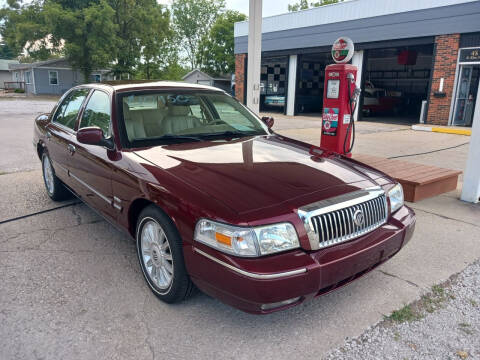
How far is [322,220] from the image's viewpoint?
2.33 metres

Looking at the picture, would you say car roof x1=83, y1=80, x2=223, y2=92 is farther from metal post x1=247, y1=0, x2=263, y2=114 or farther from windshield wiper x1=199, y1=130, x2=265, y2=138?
metal post x1=247, y1=0, x2=263, y2=114

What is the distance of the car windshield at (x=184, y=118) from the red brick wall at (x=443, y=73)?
536 inches

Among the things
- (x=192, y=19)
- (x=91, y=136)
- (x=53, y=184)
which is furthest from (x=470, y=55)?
(x=192, y=19)

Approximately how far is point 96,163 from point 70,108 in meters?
1.44

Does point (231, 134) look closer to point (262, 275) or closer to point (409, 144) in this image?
point (262, 275)

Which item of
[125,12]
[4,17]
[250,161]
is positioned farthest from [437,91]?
[4,17]

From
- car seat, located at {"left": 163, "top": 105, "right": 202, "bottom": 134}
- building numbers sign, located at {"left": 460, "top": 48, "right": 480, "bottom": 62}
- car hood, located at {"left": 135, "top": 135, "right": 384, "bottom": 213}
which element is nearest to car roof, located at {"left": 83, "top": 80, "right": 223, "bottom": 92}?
car seat, located at {"left": 163, "top": 105, "right": 202, "bottom": 134}

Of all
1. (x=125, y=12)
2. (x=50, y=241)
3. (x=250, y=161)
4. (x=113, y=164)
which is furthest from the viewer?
(x=125, y=12)

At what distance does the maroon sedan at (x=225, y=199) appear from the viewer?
7.18ft

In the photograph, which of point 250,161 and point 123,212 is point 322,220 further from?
point 123,212

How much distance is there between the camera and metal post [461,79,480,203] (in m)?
4.88

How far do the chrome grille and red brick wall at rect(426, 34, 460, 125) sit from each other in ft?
47.8

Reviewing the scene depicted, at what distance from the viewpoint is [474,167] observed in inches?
196

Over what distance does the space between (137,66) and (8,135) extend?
30.9 m
